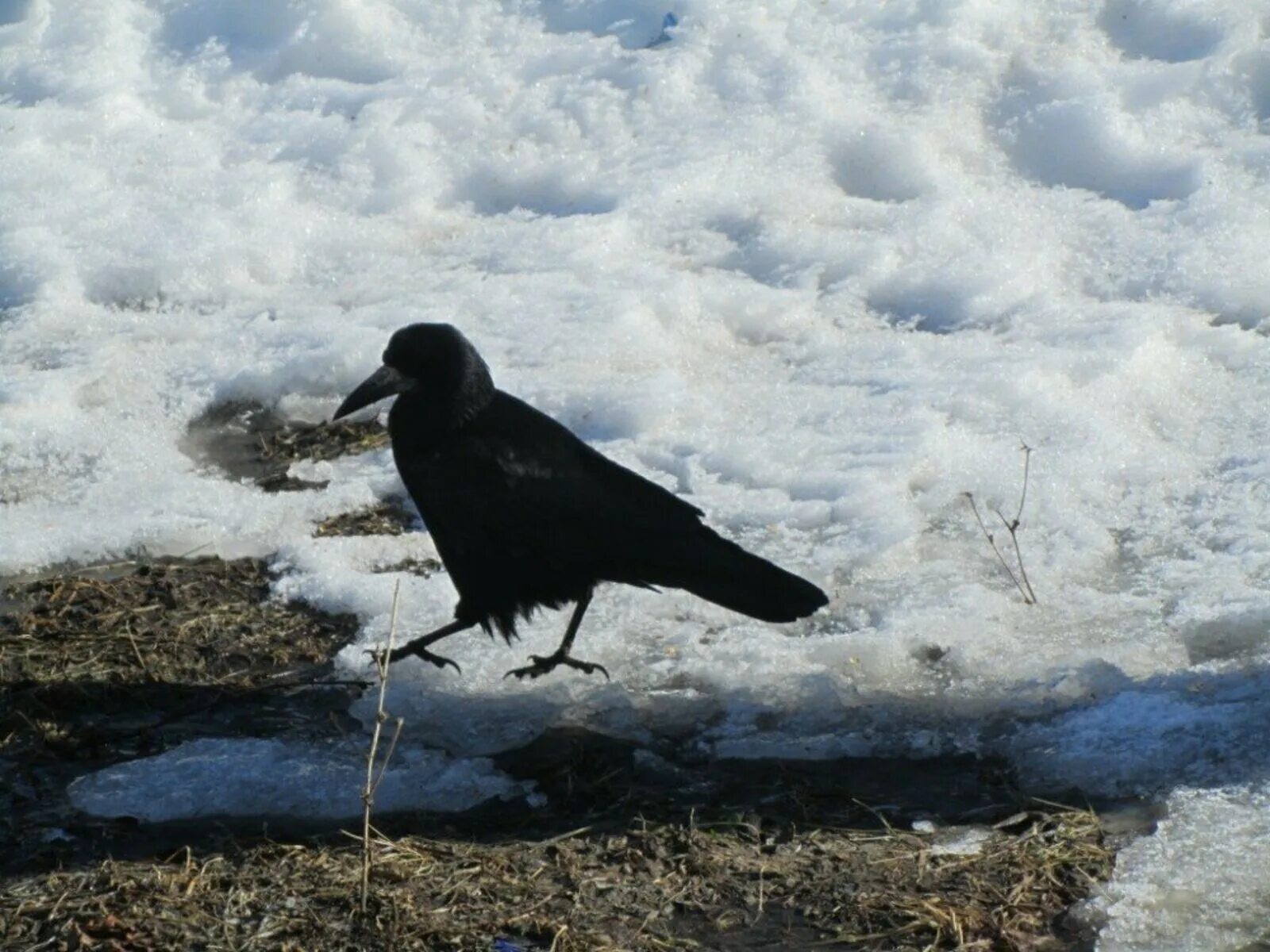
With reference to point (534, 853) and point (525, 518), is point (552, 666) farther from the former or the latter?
point (534, 853)

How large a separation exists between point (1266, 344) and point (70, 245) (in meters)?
5.15

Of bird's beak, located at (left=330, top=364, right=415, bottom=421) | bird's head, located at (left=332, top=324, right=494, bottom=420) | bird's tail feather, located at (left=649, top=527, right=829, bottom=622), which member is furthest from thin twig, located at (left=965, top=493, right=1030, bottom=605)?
bird's beak, located at (left=330, top=364, right=415, bottom=421)

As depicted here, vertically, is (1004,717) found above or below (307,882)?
above

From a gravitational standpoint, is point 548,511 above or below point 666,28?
below

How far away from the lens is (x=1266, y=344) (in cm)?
647

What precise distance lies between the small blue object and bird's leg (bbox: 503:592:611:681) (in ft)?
15.6

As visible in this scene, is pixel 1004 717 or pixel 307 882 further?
pixel 1004 717

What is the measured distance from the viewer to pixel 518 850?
148 inches

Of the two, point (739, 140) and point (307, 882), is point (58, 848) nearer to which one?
point (307, 882)

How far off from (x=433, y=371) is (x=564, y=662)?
3.01 ft

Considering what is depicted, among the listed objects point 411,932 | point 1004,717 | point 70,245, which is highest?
point 70,245

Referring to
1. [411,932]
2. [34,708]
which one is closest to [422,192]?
[34,708]

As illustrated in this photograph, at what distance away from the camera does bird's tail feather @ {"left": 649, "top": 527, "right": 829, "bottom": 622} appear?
4.55m

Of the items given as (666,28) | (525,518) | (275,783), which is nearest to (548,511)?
(525,518)
